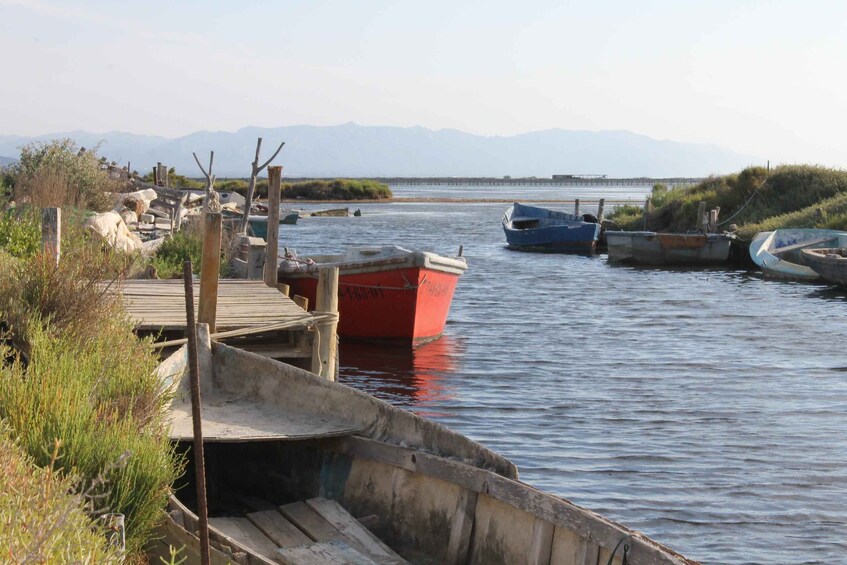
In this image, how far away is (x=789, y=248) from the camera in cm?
3197

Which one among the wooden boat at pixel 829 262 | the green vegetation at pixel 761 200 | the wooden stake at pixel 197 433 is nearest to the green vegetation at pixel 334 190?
the green vegetation at pixel 761 200

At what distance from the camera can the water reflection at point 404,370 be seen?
1522cm

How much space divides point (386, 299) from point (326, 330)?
19.6ft

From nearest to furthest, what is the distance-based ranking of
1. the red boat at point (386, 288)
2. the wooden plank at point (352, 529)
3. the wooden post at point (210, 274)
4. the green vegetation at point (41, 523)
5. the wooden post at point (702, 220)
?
1. the green vegetation at point (41, 523)
2. the wooden plank at point (352, 529)
3. the wooden post at point (210, 274)
4. the red boat at point (386, 288)
5. the wooden post at point (702, 220)

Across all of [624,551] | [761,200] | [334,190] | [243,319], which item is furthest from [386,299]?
[334,190]

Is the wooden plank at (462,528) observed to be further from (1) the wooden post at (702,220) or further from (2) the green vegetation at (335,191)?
(2) the green vegetation at (335,191)

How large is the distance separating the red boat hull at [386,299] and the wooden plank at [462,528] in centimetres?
1092

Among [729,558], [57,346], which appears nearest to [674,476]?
[729,558]

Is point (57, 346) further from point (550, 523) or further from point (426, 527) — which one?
point (550, 523)

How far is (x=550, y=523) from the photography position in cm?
616

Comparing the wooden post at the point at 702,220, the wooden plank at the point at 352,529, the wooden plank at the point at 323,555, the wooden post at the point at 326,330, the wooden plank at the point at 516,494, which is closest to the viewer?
the wooden plank at the point at 516,494

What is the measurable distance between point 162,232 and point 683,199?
90.2 feet

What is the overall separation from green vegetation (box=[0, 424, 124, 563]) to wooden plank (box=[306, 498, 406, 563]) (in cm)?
241

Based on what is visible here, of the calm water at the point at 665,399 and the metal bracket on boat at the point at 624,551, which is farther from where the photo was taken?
the calm water at the point at 665,399
